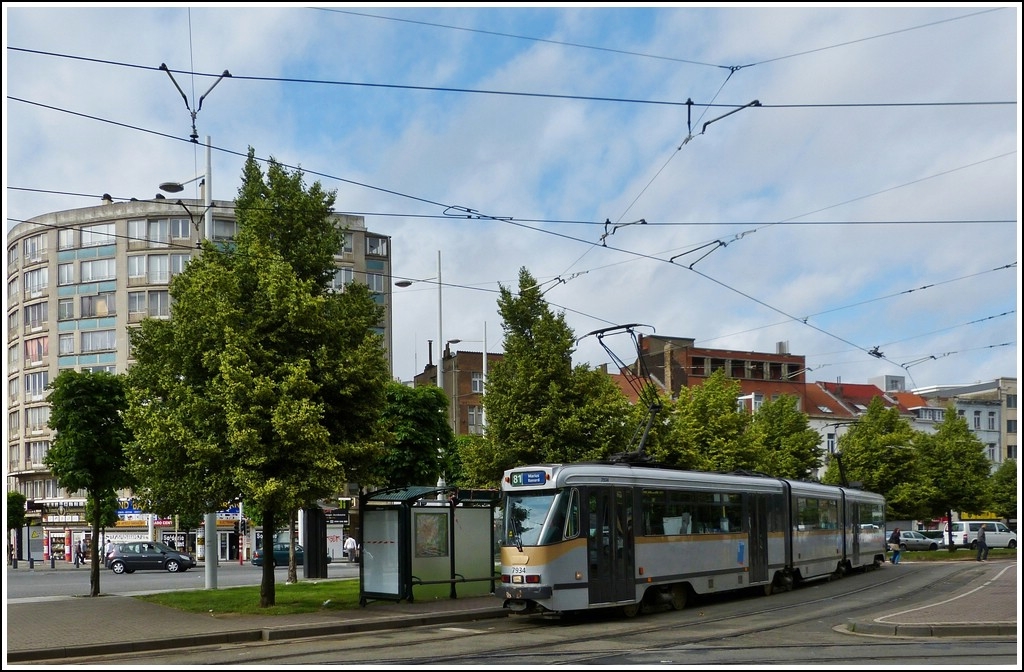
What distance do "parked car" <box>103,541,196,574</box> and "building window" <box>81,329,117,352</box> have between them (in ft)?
92.0

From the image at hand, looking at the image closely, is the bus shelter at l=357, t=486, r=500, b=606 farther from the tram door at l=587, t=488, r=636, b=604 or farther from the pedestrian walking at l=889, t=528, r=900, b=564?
the pedestrian walking at l=889, t=528, r=900, b=564

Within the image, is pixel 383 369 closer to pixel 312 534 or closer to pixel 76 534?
pixel 312 534

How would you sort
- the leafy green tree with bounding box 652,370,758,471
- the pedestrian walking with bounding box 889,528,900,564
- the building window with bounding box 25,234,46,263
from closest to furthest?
1. the leafy green tree with bounding box 652,370,758,471
2. the pedestrian walking with bounding box 889,528,900,564
3. the building window with bounding box 25,234,46,263

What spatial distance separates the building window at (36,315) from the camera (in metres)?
79.9

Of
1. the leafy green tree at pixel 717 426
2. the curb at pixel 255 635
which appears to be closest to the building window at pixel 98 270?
the leafy green tree at pixel 717 426

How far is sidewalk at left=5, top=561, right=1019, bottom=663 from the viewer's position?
657 inches

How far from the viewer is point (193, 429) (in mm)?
20516

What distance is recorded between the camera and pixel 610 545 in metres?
20.5

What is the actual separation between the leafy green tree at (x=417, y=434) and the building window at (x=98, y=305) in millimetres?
38036

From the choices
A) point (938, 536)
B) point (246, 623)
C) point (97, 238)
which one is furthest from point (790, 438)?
point (97, 238)

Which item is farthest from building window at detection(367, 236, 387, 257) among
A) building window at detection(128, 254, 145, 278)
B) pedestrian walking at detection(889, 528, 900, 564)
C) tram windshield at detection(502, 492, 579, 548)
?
tram windshield at detection(502, 492, 579, 548)

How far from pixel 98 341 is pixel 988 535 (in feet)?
199

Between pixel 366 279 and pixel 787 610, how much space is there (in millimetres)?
63298

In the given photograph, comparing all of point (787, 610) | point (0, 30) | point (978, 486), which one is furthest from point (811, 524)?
point (978, 486)
